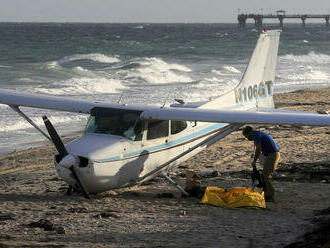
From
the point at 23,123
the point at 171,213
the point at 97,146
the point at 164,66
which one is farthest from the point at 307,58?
the point at 171,213

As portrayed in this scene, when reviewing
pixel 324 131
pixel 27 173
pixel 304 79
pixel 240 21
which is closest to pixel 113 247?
pixel 27 173

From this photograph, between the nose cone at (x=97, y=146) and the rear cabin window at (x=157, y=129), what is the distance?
24.3 inches

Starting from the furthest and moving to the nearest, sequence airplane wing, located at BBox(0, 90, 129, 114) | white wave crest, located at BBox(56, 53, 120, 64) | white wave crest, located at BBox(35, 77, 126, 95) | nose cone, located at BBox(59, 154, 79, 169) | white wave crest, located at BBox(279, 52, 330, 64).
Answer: white wave crest, located at BBox(279, 52, 330, 64) < white wave crest, located at BBox(56, 53, 120, 64) < white wave crest, located at BBox(35, 77, 126, 95) < airplane wing, located at BBox(0, 90, 129, 114) < nose cone, located at BBox(59, 154, 79, 169)

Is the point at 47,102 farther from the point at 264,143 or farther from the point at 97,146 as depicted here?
the point at 264,143

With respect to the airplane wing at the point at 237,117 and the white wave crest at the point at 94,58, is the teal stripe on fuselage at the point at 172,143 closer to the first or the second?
the airplane wing at the point at 237,117

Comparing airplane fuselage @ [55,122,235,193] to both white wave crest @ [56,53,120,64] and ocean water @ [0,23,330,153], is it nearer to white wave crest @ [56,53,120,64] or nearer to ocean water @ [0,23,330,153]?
ocean water @ [0,23,330,153]

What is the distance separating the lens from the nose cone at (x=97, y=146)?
29.9 ft

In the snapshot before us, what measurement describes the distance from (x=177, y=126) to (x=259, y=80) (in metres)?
3.38

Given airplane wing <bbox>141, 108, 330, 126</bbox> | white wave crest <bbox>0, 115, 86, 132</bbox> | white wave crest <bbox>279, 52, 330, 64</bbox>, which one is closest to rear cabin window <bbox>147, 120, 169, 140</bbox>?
airplane wing <bbox>141, 108, 330, 126</bbox>

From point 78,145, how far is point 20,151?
261 inches

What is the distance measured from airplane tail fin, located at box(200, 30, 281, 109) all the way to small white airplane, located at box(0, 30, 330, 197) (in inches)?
52.2

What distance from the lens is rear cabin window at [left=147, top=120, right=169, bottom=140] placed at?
10012mm

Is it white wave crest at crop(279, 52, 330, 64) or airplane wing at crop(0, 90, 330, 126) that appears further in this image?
white wave crest at crop(279, 52, 330, 64)

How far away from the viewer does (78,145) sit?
9336 millimetres
